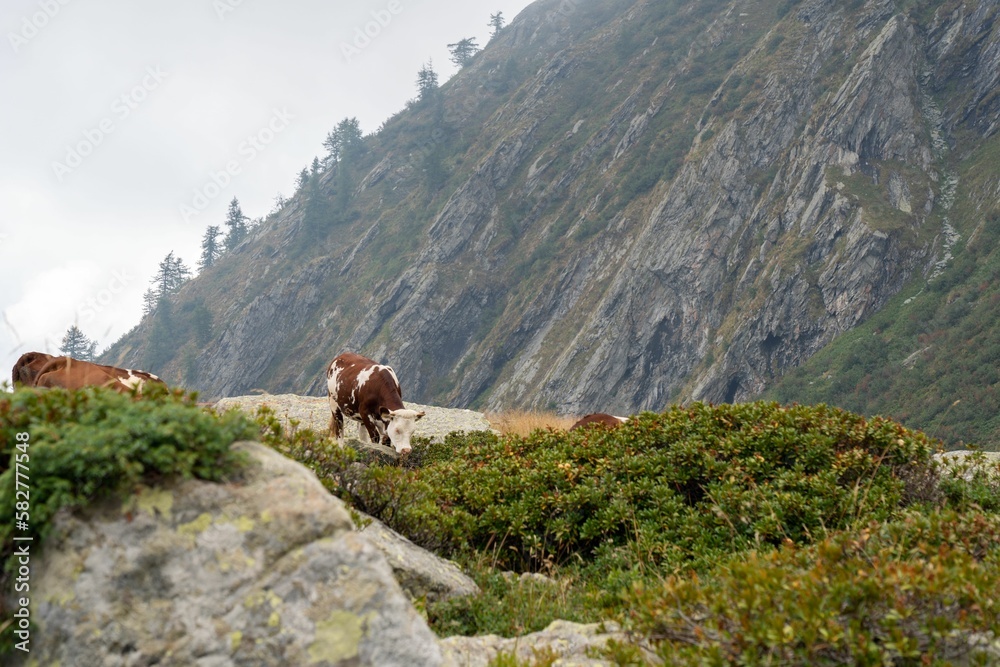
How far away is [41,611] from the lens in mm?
3150

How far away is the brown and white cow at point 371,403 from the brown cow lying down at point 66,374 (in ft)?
15.9

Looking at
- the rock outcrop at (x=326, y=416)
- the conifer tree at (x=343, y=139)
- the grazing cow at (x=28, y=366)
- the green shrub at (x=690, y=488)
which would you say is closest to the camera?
the green shrub at (x=690, y=488)

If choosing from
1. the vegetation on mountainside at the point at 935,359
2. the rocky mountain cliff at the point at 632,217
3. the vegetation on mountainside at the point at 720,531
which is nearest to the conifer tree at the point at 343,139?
the rocky mountain cliff at the point at 632,217

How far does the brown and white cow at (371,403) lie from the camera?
13555 mm

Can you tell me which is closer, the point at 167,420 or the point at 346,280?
the point at 167,420

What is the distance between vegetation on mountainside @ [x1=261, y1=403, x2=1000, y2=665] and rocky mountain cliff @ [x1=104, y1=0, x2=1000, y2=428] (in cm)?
4657

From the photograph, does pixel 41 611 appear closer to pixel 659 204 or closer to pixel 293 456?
pixel 293 456

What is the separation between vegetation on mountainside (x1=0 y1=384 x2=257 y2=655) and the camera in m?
3.25

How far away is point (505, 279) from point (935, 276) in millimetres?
54143

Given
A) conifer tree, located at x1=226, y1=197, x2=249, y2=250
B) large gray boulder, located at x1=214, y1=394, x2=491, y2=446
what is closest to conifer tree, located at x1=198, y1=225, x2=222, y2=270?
conifer tree, located at x1=226, y1=197, x2=249, y2=250

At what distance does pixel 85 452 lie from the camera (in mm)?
3260

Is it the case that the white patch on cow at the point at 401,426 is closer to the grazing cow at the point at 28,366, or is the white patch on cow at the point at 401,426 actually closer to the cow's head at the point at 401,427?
the cow's head at the point at 401,427

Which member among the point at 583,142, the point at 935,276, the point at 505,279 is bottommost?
the point at 935,276

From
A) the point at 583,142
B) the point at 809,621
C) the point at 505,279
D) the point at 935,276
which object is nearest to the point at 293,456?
the point at 809,621
